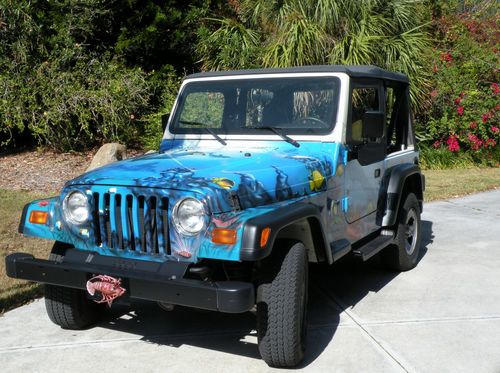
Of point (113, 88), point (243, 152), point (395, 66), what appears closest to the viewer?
point (243, 152)

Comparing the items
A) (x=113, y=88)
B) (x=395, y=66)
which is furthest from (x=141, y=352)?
(x=395, y=66)

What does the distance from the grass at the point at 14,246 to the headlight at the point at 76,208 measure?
4.78 ft

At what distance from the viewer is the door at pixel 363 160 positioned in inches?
184

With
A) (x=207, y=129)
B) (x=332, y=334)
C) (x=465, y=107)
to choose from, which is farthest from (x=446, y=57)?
(x=332, y=334)

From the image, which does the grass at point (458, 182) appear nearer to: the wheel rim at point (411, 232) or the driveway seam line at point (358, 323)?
the wheel rim at point (411, 232)

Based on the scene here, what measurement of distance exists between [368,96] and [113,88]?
264 inches

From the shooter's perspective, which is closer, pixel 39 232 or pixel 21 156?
pixel 39 232

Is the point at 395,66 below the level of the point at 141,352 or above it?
above

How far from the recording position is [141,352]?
406 cm

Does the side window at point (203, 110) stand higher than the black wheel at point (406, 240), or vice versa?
the side window at point (203, 110)

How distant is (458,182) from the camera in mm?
11555

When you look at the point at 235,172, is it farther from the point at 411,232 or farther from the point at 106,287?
the point at 411,232

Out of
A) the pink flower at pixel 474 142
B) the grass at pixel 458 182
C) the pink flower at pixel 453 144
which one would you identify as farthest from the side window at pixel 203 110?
the pink flower at pixel 474 142

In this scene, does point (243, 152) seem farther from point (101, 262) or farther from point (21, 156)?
point (21, 156)
